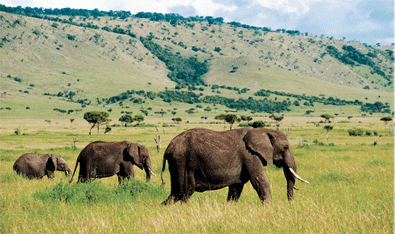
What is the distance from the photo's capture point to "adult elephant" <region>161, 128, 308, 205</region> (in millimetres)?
7512

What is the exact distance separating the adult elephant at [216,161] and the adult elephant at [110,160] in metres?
4.04

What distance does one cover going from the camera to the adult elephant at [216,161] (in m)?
7.51

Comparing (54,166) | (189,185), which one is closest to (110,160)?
(54,166)

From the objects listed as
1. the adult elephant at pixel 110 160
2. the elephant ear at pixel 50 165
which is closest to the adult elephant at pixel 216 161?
the adult elephant at pixel 110 160

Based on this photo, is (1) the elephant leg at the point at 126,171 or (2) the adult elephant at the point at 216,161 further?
(1) the elephant leg at the point at 126,171

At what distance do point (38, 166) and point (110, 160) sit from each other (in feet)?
16.4

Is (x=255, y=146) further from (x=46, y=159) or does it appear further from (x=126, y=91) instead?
(x=126, y=91)

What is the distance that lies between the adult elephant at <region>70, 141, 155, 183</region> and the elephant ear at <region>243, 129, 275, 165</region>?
474 cm

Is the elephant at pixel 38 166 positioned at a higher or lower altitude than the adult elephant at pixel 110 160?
lower

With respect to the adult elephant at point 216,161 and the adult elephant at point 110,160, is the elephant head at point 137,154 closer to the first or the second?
the adult elephant at point 110,160

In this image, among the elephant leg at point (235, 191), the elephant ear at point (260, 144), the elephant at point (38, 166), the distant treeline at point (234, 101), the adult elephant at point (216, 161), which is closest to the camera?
the adult elephant at point (216, 161)

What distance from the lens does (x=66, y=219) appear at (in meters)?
6.73

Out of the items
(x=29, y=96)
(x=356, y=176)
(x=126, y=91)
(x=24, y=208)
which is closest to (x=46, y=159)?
(x=24, y=208)

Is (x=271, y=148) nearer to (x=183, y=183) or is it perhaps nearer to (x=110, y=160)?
(x=183, y=183)
